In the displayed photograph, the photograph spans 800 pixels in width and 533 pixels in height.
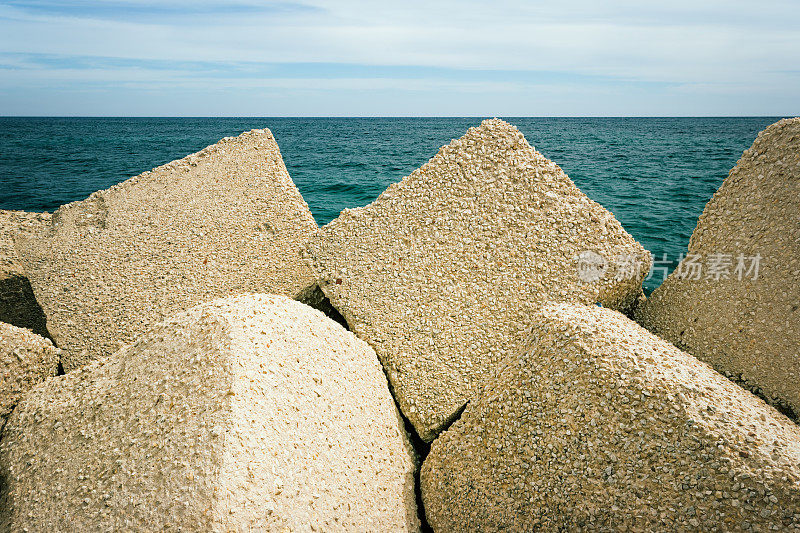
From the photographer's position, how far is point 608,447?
7.13ft

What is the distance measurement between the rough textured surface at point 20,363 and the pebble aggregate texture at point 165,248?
0.73 ft

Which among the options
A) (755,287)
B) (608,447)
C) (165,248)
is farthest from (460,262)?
(165,248)

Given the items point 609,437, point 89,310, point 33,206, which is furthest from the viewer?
point 33,206

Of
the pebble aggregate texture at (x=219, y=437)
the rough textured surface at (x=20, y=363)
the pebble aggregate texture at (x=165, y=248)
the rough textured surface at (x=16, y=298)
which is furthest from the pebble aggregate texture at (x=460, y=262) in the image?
the rough textured surface at (x=16, y=298)

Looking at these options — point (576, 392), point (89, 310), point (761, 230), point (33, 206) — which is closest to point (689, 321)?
point (761, 230)

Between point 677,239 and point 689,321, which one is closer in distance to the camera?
point 689,321

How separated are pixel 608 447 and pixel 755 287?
1.55 m

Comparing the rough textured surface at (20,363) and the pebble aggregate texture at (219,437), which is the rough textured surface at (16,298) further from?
the pebble aggregate texture at (219,437)

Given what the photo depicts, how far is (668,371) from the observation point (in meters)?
2.28

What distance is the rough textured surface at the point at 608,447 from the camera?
6.42ft

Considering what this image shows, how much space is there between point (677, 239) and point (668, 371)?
22.5ft

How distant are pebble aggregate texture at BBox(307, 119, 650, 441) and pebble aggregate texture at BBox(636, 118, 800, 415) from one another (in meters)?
0.42

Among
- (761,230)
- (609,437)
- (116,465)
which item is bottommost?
(116,465)

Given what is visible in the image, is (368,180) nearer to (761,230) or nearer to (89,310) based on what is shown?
(89,310)
